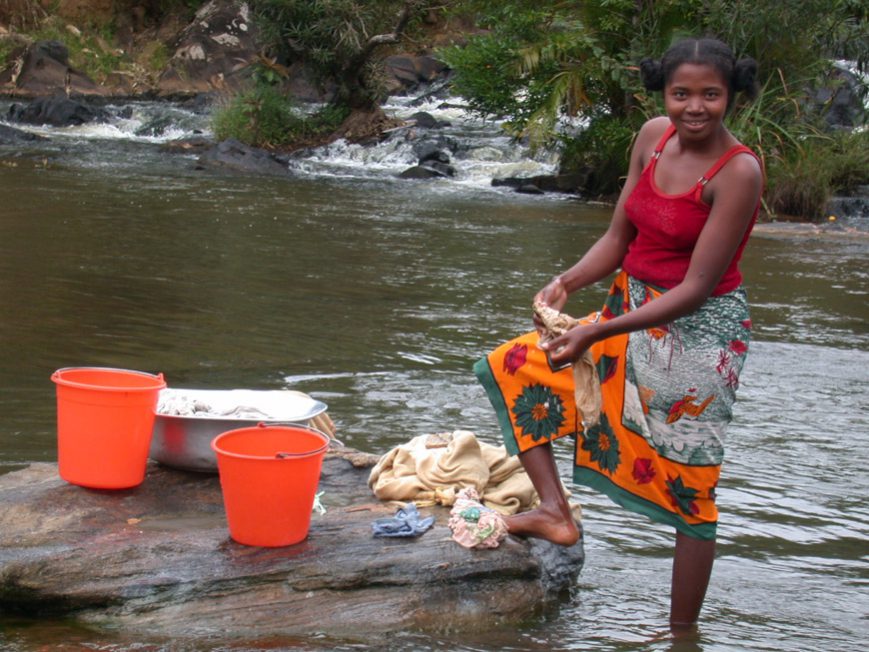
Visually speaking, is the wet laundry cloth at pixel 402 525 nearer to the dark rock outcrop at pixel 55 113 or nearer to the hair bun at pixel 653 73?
the hair bun at pixel 653 73

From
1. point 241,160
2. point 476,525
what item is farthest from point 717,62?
point 241,160

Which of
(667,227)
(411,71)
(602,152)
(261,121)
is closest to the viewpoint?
(667,227)

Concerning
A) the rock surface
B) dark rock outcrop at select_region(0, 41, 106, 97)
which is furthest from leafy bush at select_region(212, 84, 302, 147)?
the rock surface

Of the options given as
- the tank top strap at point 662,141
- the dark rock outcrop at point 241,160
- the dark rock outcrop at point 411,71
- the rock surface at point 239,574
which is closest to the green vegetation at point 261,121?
the dark rock outcrop at point 241,160

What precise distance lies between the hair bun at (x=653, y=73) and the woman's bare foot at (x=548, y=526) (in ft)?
4.30

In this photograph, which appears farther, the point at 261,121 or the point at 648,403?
the point at 261,121

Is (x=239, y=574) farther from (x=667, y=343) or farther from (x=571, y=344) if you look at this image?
(x=667, y=343)

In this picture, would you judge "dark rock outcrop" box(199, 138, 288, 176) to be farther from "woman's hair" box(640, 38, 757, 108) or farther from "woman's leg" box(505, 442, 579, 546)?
"woman's hair" box(640, 38, 757, 108)

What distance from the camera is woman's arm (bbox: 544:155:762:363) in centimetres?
306

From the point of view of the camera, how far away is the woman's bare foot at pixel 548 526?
11.9 feet

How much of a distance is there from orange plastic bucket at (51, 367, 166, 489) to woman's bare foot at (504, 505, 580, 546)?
1.21 metres

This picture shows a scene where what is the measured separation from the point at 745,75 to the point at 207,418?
2.00 m

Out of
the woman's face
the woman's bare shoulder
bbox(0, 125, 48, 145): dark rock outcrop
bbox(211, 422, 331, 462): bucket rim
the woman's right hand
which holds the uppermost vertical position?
the woman's face

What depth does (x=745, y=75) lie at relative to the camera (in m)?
3.10
